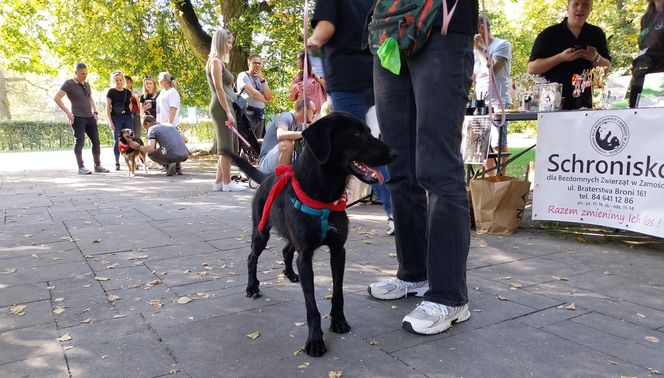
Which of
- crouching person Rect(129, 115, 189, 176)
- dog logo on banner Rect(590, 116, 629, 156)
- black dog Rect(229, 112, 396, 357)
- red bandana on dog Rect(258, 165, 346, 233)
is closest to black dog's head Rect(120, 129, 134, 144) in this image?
crouching person Rect(129, 115, 189, 176)

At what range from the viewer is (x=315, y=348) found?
2.26m

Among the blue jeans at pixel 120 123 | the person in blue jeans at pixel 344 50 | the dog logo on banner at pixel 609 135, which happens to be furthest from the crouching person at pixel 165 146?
the dog logo on banner at pixel 609 135

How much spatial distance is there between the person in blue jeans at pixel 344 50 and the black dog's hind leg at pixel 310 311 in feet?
5.45

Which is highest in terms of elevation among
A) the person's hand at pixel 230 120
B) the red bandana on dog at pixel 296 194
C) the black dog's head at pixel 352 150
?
the person's hand at pixel 230 120

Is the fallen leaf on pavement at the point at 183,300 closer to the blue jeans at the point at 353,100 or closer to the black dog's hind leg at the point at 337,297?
the black dog's hind leg at the point at 337,297

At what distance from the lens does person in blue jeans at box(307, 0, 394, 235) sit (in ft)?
11.7

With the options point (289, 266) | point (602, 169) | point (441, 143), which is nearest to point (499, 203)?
point (602, 169)

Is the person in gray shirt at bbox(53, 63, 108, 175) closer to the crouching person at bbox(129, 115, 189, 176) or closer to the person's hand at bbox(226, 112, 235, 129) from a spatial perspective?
the crouching person at bbox(129, 115, 189, 176)

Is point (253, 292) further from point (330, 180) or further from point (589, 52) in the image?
point (589, 52)

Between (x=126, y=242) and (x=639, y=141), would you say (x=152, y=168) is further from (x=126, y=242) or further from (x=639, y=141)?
(x=639, y=141)

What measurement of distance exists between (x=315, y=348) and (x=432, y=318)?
24.2 inches

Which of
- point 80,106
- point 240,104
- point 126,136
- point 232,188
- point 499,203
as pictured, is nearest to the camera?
point 499,203

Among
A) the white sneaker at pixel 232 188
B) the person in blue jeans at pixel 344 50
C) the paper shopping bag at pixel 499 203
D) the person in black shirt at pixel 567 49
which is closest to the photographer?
the person in blue jeans at pixel 344 50

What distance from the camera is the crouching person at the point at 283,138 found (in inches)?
248
